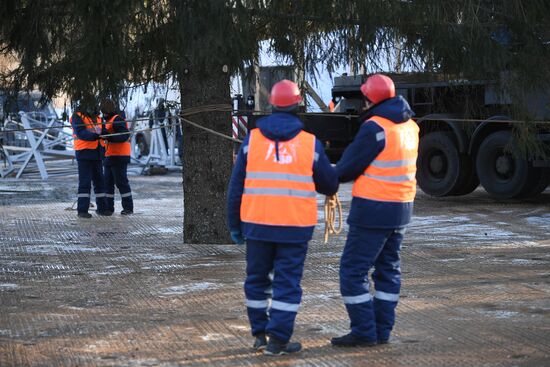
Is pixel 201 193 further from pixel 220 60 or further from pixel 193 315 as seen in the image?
pixel 193 315

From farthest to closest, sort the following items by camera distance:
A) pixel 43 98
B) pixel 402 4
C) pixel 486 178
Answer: pixel 486 178 < pixel 43 98 < pixel 402 4

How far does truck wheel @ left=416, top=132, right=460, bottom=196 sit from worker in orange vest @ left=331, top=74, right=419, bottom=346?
32.4 ft

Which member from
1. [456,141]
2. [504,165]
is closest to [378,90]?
[504,165]

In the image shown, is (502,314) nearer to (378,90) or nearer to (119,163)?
(378,90)

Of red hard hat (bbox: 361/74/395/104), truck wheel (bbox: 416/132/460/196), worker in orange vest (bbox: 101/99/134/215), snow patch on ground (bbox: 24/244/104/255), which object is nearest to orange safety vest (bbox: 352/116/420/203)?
red hard hat (bbox: 361/74/395/104)

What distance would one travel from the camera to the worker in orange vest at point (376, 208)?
20.5ft

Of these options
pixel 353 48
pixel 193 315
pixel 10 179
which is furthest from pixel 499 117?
pixel 10 179

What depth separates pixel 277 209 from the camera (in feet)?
19.9

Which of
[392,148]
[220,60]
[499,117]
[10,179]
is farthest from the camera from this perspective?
[10,179]

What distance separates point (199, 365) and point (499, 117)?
9429mm

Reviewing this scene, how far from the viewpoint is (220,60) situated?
8836mm

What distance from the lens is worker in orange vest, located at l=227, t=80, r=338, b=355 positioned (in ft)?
19.8

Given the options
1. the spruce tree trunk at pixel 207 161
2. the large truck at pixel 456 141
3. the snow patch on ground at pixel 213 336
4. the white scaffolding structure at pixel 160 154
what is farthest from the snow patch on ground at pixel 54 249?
the white scaffolding structure at pixel 160 154

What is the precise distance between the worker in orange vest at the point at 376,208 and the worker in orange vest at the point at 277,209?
227 mm
